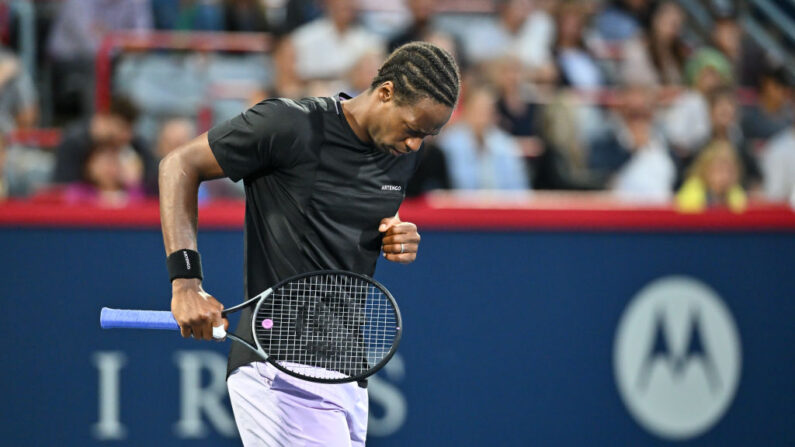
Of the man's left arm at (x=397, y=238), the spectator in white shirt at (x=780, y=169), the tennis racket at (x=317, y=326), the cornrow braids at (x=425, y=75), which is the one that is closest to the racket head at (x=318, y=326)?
the tennis racket at (x=317, y=326)

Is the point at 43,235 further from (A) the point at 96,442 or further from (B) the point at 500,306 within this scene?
(B) the point at 500,306

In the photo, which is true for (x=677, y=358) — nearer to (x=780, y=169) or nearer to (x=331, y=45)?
(x=780, y=169)

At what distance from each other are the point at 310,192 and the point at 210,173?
0.28 metres

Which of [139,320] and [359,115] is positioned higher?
[359,115]

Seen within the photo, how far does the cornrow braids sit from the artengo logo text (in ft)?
8.55

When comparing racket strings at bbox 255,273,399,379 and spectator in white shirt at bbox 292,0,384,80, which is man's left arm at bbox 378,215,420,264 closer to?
racket strings at bbox 255,273,399,379

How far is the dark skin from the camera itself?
9.18 feet

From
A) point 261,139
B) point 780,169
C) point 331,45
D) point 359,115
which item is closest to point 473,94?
point 331,45

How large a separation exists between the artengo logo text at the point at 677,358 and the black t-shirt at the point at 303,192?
249cm

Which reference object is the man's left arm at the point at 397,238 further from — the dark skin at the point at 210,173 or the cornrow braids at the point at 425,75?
the cornrow braids at the point at 425,75

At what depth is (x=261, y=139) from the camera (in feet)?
9.66

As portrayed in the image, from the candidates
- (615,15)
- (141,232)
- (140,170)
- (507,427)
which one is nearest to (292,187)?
(141,232)

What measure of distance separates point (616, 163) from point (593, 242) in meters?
2.82

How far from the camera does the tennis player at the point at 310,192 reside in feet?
9.68
